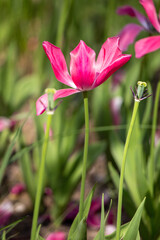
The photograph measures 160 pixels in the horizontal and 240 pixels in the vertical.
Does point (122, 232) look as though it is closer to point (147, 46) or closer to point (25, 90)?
point (147, 46)

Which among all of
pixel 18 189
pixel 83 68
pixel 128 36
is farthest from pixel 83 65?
pixel 18 189

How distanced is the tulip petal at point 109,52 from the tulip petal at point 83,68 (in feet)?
0.08

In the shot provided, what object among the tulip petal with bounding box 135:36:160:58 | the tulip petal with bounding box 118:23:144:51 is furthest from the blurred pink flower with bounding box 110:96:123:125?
the tulip petal with bounding box 135:36:160:58

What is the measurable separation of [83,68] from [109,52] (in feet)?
0.19

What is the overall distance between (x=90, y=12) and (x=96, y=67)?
5.94ft

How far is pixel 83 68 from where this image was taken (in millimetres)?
707

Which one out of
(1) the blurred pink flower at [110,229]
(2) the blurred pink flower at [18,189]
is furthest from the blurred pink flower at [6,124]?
(1) the blurred pink flower at [110,229]

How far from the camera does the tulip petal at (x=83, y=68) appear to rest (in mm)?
706

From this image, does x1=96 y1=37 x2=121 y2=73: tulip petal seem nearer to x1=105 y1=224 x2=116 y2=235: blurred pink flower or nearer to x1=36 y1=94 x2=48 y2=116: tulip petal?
x1=36 y1=94 x2=48 y2=116: tulip petal

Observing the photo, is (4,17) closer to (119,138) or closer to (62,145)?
(62,145)

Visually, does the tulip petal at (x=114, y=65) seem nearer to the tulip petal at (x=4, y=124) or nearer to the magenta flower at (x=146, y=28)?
the magenta flower at (x=146, y=28)

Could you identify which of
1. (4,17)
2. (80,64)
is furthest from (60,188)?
(4,17)

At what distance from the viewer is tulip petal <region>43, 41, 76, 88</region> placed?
2.27 feet

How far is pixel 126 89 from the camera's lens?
1.36m
